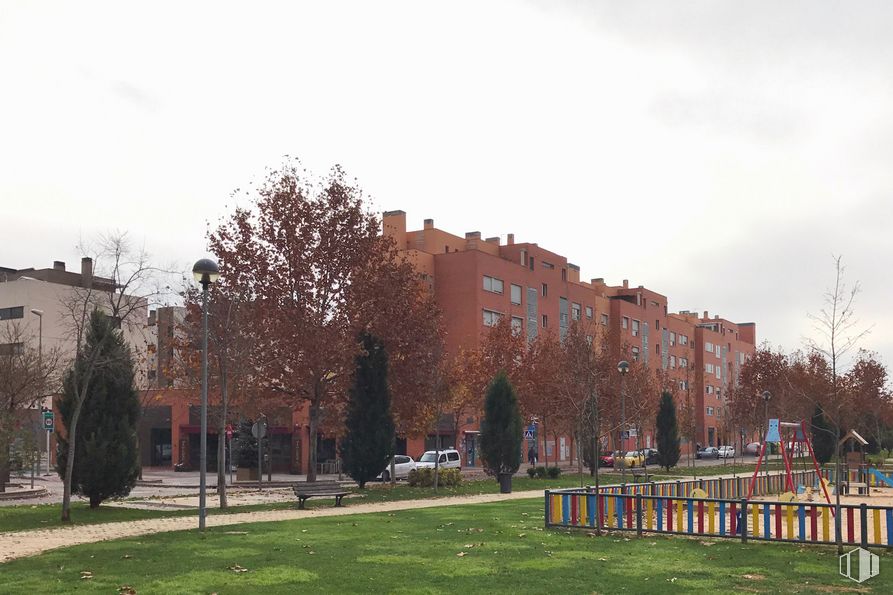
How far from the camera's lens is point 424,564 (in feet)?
46.4

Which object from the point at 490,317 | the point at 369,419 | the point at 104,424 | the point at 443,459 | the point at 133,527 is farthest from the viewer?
the point at 490,317

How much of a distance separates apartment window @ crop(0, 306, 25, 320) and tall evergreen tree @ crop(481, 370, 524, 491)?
6003 centimetres

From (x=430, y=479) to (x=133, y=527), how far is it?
17.2 meters

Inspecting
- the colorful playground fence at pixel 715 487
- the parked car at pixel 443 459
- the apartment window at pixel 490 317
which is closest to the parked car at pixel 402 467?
the parked car at pixel 443 459

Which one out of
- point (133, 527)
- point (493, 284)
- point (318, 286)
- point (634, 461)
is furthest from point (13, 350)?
point (493, 284)

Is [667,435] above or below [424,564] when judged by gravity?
below

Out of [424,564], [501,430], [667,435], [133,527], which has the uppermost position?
[501,430]

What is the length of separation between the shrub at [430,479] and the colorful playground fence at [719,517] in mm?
17003

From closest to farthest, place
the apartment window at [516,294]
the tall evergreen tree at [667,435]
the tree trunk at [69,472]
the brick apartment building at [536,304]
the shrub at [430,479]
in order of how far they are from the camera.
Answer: the tree trunk at [69,472] → the shrub at [430,479] → the tall evergreen tree at [667,435] → the brick apartment building at [536,304] → the apartment window at [516,294]

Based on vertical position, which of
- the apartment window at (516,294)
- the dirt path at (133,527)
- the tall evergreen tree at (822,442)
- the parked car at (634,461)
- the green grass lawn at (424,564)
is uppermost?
the apartment window at (516,294)

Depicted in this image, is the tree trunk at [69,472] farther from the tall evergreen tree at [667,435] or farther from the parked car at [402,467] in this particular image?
the tall evergreen tree at [667,435]

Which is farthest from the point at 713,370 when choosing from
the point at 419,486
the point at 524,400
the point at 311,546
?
the point at 311,546

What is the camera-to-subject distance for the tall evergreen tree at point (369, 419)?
35.8 metres

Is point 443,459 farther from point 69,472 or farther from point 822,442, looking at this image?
point 69,472
